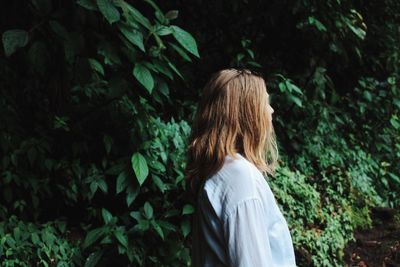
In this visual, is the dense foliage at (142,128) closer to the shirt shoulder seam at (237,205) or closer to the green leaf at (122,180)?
the green leaf at (122,180)

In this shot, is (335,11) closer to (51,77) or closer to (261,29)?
(261,29)

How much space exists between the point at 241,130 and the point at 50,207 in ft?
9.09

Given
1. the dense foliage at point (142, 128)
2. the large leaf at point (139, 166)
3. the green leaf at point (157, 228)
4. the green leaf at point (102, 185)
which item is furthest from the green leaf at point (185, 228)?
the green leaf at point (102, 185)

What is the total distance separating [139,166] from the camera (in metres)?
3.78

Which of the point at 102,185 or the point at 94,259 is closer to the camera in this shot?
the point at 94,259

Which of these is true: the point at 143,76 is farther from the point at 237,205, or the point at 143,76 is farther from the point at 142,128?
the point at 237,205

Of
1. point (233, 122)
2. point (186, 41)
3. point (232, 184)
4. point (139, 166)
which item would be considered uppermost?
point (186, 41)

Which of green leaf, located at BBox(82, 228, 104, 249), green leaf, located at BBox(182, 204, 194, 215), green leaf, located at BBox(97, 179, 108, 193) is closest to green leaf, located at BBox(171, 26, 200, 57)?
green leaf, located at BBox(182, 204, 194, 215)

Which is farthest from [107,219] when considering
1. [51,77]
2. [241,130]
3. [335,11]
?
[335,11]

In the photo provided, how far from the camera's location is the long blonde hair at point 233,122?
84.5 inches

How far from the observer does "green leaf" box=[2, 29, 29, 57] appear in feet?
10.0

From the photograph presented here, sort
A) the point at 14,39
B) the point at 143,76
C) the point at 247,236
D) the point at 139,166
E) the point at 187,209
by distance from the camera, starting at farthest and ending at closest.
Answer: the point at 187,209 < the point at 139,166 < the point at 143,76 < the point at 14,39 < the point at 247,236

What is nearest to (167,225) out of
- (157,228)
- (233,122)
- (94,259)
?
(157,228)

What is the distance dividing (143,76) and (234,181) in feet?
4.85
